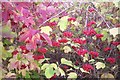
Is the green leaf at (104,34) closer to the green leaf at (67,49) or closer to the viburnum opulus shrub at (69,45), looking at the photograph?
the viburnum opulus shrub at (69,45)

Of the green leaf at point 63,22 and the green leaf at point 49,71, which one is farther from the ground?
the green leaf at point 63,22

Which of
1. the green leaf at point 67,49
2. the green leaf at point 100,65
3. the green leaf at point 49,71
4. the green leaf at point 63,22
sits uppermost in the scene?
the green leaf at point 63,22

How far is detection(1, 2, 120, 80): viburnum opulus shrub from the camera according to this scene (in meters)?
1.08

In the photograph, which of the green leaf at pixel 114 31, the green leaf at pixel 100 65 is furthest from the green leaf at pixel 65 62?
the green leaf at pixel 114 31

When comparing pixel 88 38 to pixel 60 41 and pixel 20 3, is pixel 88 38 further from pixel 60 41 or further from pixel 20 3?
pixel 20 3

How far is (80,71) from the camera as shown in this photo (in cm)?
126

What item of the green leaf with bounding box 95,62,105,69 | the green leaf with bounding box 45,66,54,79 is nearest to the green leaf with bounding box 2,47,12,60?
the green leaf with bounding box 45,66,54,79

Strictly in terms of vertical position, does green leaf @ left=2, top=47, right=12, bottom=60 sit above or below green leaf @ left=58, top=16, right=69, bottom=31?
below

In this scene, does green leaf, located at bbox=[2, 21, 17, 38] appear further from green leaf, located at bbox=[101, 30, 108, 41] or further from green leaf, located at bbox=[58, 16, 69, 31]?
green leaf, located at bbox=[101, 30, 108, 41]

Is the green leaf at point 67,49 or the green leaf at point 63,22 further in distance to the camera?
the green leaf at point 67,49

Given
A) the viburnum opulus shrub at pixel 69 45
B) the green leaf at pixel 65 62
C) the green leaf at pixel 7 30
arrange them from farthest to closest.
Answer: the green leaf at pixel 65 62, the viburnum opulus shrub at pixel 69 45, the green leaf at pixel 7 30

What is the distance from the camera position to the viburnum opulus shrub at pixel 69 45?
1078 mm

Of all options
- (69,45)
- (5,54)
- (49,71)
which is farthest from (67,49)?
(5,54)

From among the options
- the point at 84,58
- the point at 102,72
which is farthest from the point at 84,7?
the point at 102,72
